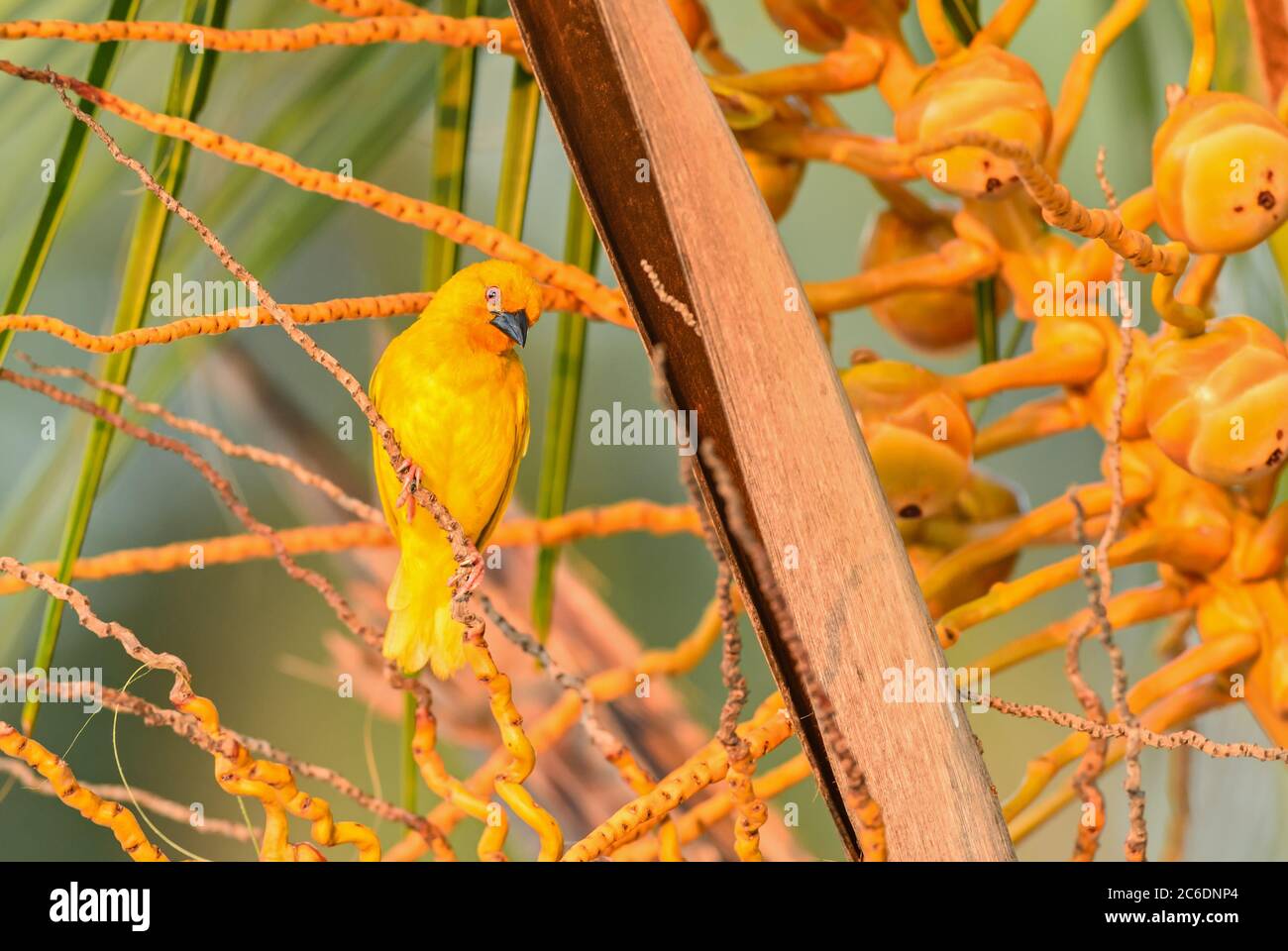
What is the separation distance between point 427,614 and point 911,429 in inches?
11.6

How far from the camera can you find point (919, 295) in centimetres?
75

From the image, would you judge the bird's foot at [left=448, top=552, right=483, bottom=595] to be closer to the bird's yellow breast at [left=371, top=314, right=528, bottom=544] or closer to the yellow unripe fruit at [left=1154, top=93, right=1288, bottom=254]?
the bird's yellow breast at [left=371, top=314, right=528, bottom=544]

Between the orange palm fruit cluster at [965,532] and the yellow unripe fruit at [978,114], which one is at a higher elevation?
the yellow unripe fruit at [978,114]

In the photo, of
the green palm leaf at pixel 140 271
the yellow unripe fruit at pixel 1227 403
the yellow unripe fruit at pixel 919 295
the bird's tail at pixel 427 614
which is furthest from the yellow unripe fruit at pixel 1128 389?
the green palm leaf at pixel 140 271

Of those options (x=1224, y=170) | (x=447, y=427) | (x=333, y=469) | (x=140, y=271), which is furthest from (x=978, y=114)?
(x=333, y=469)

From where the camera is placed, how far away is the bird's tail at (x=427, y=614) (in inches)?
25.7

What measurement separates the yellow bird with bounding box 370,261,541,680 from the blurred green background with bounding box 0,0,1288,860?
0.20 m

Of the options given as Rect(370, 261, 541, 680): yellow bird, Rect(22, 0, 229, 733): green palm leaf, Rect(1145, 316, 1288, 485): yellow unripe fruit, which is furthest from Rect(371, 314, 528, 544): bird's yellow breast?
Rect(1145, 316, 1288, 485): yellow unripe fruit

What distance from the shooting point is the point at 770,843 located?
2.94 feet

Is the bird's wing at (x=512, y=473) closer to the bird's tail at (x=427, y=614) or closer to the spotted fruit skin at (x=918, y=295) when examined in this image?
the bird's tail at (x=427, y=614)

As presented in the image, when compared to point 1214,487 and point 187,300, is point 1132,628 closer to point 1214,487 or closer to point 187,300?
point 1214,487

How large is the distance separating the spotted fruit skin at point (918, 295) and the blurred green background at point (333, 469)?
0.49ft
